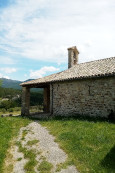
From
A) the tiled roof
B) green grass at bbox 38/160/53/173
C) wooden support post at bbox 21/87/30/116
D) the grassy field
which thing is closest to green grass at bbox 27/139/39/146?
the grassy field

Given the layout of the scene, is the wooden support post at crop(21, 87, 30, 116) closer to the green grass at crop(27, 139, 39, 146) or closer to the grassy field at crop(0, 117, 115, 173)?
the grassy field at crop(0, 117, 115, 173)

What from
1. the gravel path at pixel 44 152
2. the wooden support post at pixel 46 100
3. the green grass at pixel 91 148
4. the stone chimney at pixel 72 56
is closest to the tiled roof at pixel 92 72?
the stone chimney at pixel 72 56

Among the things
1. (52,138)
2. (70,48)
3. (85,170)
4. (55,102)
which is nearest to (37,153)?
(52,138)

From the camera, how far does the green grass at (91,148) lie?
203 inches

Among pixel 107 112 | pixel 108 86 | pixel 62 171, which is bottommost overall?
pixel 62 171

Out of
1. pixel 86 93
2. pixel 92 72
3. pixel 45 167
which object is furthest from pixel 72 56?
pixel 45 167

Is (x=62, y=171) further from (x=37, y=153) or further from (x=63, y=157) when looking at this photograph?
(x=37, y=153)

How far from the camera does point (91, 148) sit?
636 cm

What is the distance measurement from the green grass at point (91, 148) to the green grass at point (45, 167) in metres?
0.77

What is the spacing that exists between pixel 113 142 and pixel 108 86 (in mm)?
5498

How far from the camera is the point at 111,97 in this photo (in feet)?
37.2

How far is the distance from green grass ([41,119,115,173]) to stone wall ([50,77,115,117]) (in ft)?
9.92

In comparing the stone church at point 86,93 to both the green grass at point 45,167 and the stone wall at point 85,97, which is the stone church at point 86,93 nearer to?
the stone wall at point 85,97

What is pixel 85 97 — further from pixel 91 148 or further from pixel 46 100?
pixel 46 100
